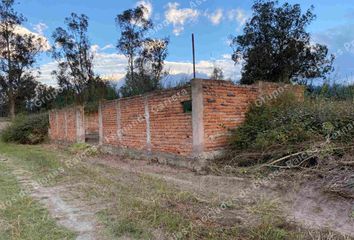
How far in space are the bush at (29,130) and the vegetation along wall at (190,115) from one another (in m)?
10.6

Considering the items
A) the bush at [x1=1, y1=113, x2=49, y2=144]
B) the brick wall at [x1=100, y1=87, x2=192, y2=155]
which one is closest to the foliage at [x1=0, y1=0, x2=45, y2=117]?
the bush at [x1=1, y1=113, x2=49, y2=144]

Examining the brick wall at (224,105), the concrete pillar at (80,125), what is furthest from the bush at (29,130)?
the brick wall at (224,105)

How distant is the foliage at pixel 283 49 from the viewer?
1961 cm

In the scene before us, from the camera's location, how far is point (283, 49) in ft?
65.0

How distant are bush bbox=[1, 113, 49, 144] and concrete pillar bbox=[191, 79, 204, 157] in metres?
14.6

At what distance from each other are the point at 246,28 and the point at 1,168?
54.9 feet

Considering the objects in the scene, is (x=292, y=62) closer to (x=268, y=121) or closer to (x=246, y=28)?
(x=246, y=28)

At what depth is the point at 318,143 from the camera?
18.7 feet

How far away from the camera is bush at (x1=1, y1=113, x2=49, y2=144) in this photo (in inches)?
751

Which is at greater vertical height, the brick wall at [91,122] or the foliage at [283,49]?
the foliage at [283,49]

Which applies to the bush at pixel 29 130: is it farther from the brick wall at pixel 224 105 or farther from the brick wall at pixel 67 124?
the brick wall at pixel 224 105

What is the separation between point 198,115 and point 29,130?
50.1ft

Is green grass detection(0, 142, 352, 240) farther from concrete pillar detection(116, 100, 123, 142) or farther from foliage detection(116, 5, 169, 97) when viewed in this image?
foliage detection(116, 5, 169, 97)

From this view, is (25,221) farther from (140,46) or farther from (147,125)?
(140,46)
